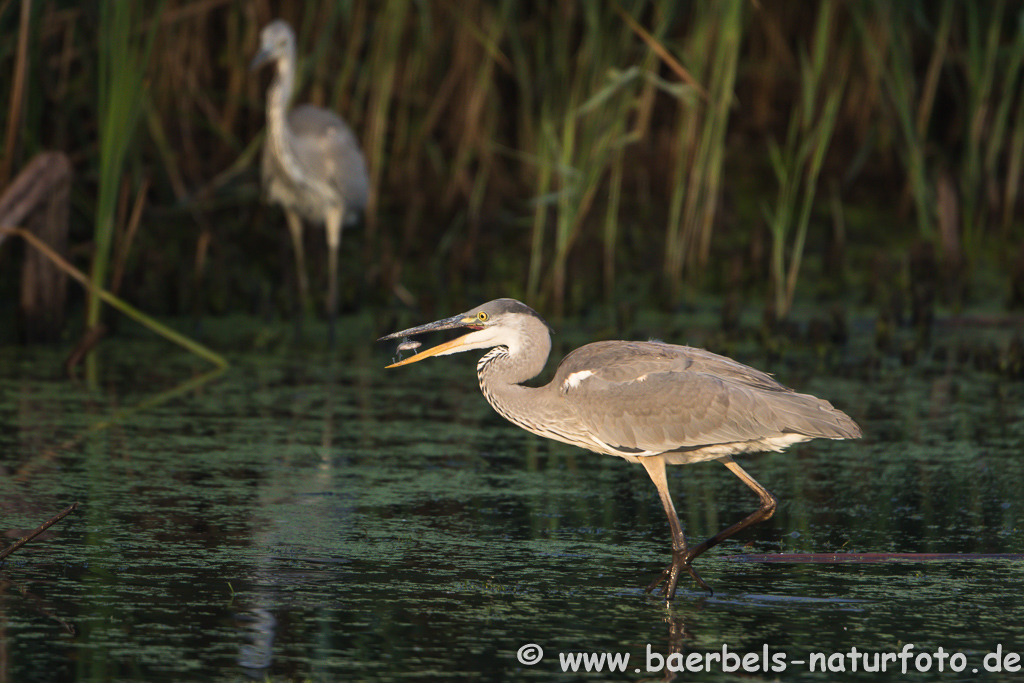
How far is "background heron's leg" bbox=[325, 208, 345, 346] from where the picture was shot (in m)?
8.85

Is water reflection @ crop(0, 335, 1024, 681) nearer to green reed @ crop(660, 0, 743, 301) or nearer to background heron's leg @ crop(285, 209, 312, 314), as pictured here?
green reed @ crop(660, 0, 743, 301)

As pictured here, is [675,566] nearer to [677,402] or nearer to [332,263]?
[677,402]

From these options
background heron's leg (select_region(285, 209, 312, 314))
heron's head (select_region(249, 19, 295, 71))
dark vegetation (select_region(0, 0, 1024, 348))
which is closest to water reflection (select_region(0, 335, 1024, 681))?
dark vegetation (select_region(0, 0, 1024, 348))

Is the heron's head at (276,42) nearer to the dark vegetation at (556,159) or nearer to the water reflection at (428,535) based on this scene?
the dark vegetation at (556,159)

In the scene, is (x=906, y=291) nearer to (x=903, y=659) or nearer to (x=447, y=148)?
(x=447, y=148)

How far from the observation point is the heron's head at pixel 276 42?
30.6 ft

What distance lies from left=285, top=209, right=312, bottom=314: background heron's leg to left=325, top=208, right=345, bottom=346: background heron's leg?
0.51ft

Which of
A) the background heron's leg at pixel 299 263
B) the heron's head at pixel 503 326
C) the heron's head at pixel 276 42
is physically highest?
the heron's head at pixel 276 42

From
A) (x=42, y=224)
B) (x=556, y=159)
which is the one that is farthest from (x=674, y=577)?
(x=42, y=224)

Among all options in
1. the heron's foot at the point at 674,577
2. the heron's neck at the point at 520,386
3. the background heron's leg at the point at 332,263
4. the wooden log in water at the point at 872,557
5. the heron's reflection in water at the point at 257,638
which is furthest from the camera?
the background heron's leg at the point at 332,263

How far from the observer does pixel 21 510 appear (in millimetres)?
4770

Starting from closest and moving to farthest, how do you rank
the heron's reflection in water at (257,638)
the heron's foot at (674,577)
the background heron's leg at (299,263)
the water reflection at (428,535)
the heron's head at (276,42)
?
the heron's reflection in water at (257,638) < the water reflection at (428,535) < the heron's foot at (674,577) < the heron's head at (276,42) < the background heron's leg at (299,263)

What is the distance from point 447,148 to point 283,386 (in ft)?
13.9

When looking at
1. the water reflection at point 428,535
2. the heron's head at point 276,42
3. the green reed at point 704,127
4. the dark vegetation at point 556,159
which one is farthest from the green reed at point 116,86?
the green reed at point 704,127
